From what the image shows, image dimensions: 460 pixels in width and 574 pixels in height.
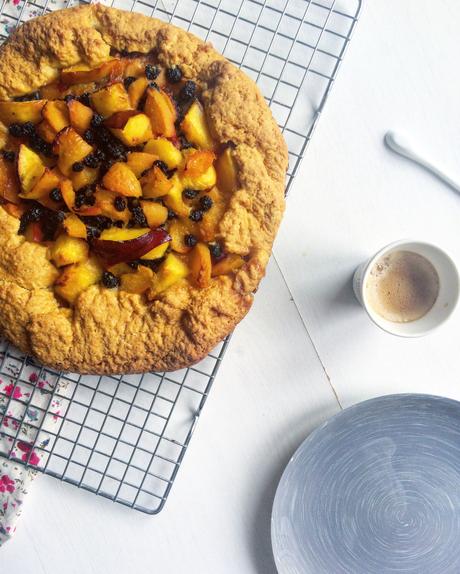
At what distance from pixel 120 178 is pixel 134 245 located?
0.24 metres

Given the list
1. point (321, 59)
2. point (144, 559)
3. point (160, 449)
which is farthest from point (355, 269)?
point (144, 559)

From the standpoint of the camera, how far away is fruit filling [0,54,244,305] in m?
2.72

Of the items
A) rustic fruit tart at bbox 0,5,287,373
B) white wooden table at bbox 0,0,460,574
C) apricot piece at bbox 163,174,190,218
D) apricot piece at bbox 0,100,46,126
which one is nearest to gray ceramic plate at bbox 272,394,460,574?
white wooden table at bbox 0,0,460,574

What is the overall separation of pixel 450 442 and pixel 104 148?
196 centimetres

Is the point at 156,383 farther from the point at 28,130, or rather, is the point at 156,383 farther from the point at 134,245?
the point at 28,130

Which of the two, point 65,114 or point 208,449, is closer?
point 65,114

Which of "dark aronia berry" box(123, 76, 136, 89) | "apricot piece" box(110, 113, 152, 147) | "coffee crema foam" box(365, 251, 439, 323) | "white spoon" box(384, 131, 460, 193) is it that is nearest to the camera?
"apricot piece" box(110, 113, 152, 147)

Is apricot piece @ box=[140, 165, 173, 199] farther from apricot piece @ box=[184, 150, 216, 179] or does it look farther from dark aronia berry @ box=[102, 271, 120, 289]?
dark aronia berry @ box=[102, 271, 120, 289]

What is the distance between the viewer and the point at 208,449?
342 centimetres

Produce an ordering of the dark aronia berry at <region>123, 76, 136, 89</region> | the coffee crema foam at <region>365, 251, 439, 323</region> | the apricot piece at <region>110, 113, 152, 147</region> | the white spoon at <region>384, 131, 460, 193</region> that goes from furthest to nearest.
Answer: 1. the white spoon at <region>384, 131, 460, 193</region>
2. the coffee crema foam at <region>365, 251, 439, 323</region>
3. the dark aronia berry at <region>123, 76, 136, 89</region>
4. the apricot piece at <region>110, 113, 152, 147</region>

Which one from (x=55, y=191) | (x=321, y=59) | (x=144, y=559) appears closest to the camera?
(x=55, y=191)

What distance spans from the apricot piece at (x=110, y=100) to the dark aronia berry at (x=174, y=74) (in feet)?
0.60

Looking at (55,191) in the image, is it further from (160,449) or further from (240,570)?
(240,570)

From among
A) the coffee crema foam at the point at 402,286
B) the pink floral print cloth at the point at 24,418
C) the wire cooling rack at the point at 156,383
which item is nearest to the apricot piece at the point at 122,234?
the wire cooling rack at the point at 156,383
